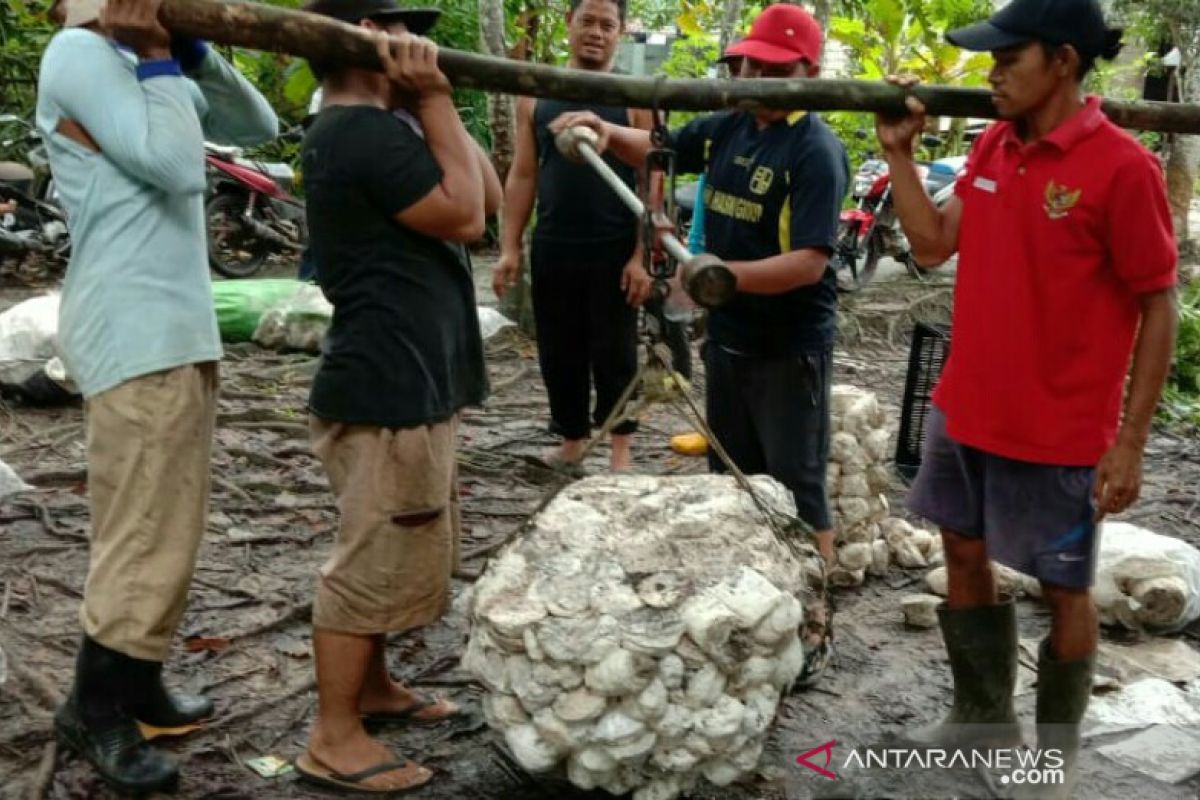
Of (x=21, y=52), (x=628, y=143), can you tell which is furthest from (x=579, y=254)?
(x=21, y=52)

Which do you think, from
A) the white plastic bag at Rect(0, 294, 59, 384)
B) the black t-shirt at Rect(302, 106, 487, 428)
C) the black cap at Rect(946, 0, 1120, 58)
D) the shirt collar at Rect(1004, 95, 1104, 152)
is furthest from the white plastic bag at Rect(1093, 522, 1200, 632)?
the white plastic bag at Rect(0, 294, 59, 384)

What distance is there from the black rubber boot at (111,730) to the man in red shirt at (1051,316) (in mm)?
1993

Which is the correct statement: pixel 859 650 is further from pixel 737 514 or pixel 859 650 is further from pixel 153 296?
pixel 153 296

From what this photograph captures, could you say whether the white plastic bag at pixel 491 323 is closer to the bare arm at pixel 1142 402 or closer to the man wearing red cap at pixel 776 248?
the man wearing red cap at pixel 776 248

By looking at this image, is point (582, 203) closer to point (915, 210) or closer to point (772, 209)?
point (772, 209)

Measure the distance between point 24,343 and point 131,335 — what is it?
388cm

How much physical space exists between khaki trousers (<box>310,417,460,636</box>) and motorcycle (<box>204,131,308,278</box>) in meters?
6.82

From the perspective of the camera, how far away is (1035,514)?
2873 millimetres

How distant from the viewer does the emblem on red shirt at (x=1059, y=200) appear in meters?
2.70

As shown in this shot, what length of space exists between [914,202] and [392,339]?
1.29 metres

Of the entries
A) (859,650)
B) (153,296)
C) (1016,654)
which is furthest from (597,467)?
(153,296)

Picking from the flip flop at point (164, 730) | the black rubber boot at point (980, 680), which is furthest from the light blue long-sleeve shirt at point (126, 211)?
the black rubber boot at point (980, 680)

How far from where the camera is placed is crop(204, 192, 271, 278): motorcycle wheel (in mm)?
9570

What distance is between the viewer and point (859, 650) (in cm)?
391
